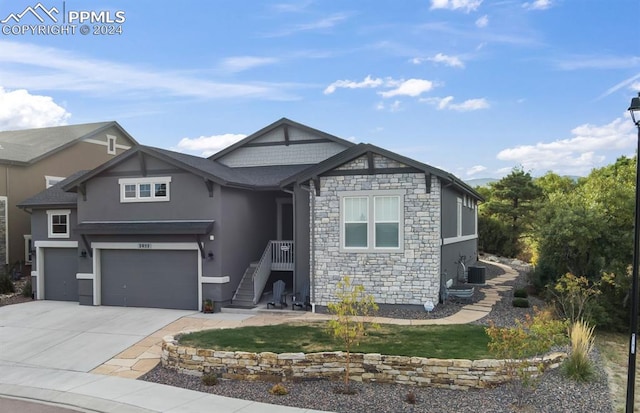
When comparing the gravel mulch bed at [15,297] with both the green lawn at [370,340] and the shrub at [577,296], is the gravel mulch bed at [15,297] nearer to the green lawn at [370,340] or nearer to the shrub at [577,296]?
the green lawn at [370,340]

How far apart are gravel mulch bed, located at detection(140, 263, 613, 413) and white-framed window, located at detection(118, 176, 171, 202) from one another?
7768 mm

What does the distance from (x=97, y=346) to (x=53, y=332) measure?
238 cm

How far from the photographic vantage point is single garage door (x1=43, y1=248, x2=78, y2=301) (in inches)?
707

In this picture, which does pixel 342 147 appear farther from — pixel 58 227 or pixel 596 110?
pixel 58 227

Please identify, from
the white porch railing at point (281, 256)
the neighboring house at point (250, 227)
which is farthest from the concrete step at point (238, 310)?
the white porch railing at point (281, 256)

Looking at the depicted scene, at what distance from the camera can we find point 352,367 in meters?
8.91

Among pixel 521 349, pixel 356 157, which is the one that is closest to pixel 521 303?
pixel 356 157

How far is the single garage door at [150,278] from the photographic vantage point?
1575 cm

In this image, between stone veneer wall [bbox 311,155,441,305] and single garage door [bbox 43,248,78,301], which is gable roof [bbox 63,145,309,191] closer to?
stone veneer wall [bbox 311,155,441,305]

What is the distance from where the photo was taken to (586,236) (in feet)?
43.0

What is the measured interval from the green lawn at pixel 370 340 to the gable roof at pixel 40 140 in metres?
16.6

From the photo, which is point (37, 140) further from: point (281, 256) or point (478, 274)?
point (478, 274)

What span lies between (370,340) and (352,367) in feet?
4.99

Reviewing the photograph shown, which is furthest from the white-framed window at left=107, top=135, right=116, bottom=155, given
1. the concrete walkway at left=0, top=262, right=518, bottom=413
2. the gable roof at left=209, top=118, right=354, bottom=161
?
the concrete walkway at left=0, top=262, right=518, bottom=413
